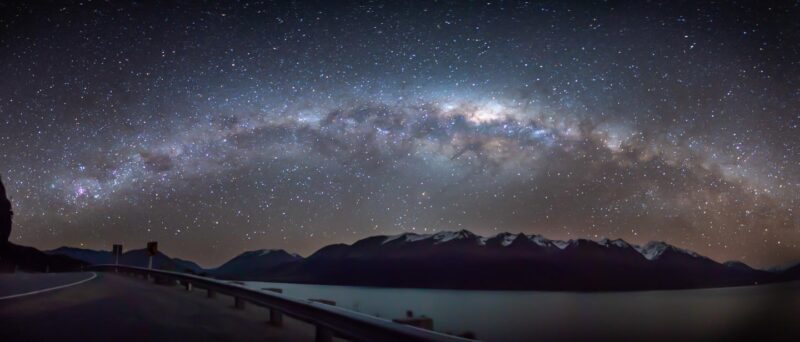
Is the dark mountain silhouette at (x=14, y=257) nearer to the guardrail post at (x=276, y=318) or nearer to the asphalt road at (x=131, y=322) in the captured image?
the asphalt road at (x=131, y=322)

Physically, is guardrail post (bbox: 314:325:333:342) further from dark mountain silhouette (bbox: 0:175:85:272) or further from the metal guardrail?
dark mountain silhouette (bbox: 0:175:85:272)

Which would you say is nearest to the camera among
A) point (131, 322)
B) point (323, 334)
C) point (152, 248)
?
point (323, 334)

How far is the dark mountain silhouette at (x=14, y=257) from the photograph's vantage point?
277ft

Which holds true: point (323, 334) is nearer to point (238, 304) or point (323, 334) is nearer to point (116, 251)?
point (238, 304)

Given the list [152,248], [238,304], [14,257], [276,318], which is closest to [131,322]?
[276,318]

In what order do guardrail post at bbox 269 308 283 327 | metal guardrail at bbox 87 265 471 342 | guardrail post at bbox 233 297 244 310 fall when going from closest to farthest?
metal guardrail at bbox 87 265 471 342, guardrail post at bbox 269 308 283 327, guardrail post at bbox 233 297 244 310

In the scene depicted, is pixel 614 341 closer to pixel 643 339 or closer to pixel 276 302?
pixel 643 339

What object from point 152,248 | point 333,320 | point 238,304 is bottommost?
point 238,304

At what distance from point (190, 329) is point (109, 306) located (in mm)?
4123

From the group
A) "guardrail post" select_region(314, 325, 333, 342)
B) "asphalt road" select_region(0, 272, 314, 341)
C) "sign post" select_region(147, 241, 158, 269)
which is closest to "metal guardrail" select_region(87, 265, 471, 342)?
"guardrail post" select_region(314, 325, 333, 342)

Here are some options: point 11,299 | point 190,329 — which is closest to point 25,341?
point 190,329

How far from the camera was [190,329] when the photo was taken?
23.9 ft

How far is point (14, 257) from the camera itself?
11031cm

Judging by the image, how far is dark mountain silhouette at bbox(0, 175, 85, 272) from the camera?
84.5m
